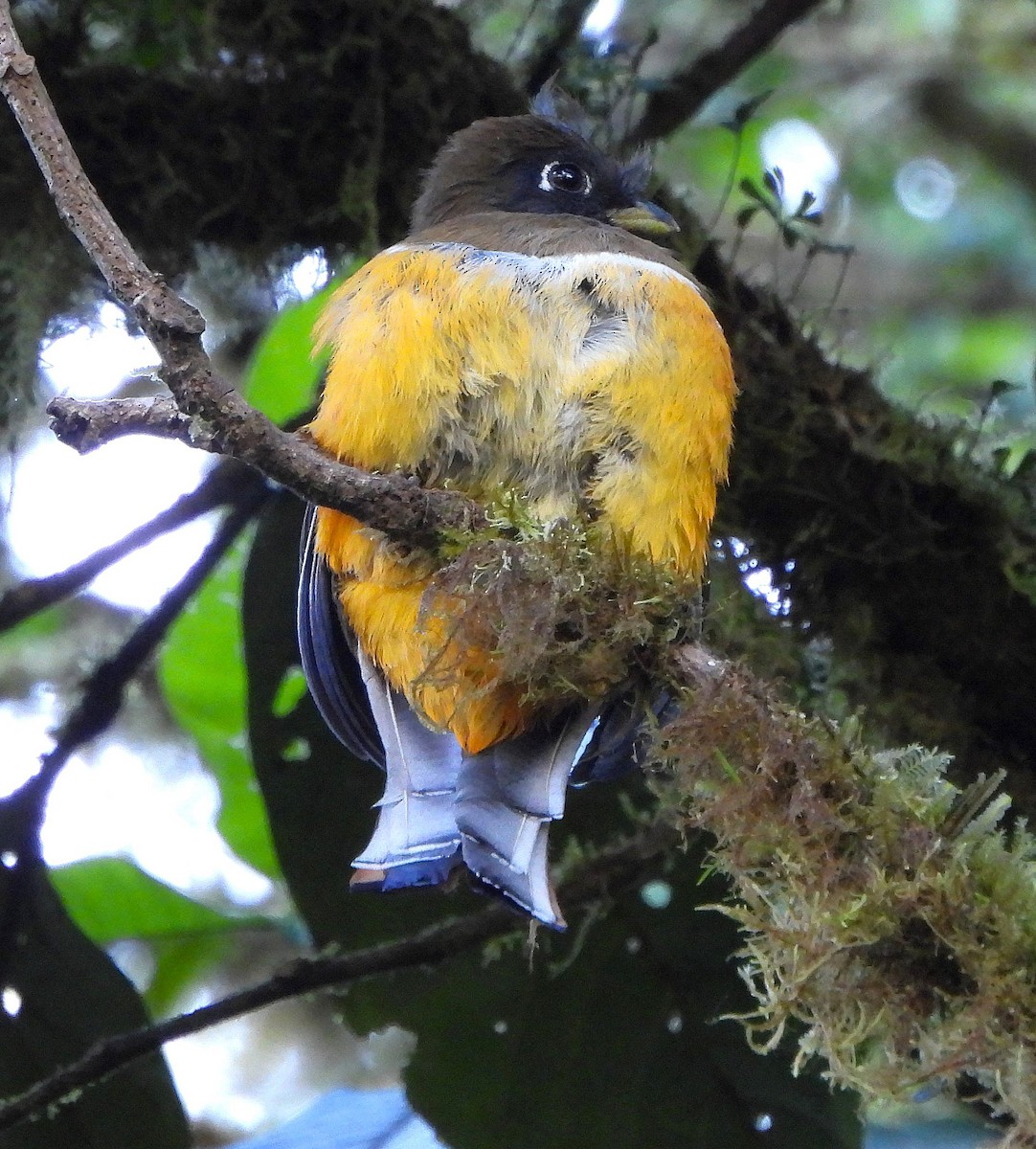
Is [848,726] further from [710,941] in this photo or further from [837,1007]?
[710,941]

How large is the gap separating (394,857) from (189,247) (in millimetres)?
1713

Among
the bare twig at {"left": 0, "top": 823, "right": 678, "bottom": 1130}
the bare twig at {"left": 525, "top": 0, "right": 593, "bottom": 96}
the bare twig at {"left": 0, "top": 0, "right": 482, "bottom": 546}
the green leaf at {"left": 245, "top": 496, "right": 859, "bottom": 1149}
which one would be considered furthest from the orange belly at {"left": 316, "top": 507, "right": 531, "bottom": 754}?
the bare twig at {"left": 525, "top": 0, "right": 593, "bottom": 96}

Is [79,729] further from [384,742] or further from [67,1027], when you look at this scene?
[384,742]

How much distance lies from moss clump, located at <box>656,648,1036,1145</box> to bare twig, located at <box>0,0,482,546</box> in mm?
578

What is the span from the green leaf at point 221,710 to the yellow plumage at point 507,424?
128cm

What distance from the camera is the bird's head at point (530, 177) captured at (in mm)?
2951

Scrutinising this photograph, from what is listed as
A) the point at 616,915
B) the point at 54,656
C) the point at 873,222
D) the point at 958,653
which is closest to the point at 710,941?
the point at 616,915

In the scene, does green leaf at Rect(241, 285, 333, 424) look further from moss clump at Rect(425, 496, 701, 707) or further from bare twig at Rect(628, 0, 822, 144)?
moss clump at Rect(425, 496, 701, 707)

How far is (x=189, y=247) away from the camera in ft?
10.7

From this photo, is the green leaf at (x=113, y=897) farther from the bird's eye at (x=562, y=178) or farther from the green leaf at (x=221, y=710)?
the bird's eye at (x=562, y=178)

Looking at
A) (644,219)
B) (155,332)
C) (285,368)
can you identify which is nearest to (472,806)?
(155,332)

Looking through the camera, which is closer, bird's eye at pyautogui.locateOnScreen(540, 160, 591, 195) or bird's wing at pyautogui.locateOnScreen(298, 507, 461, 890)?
bird's wing at pyautogui.locateOnScreen(298, 507, 461, 890)

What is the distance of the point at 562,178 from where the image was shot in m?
3.02

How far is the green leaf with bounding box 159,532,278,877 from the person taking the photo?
3.51 metres
